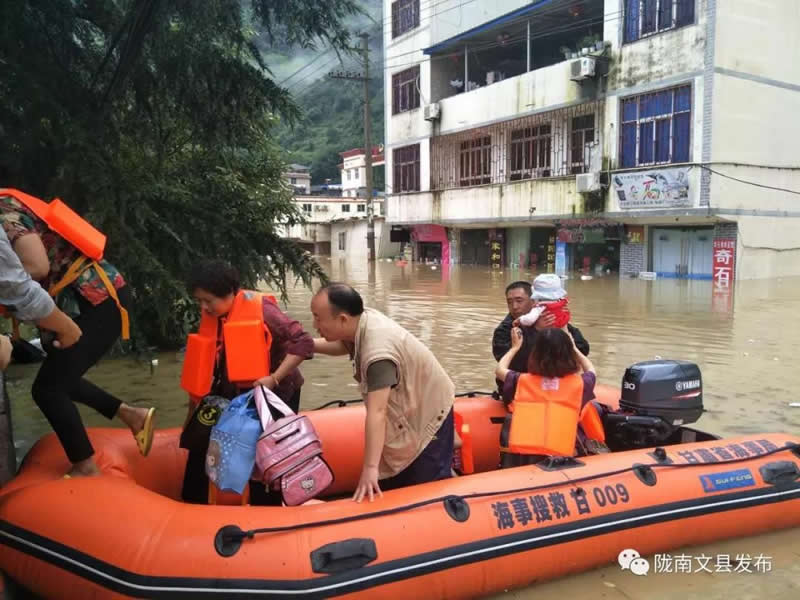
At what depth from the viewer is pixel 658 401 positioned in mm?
3932

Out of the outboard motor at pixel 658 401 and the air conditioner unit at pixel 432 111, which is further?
the air conditioner unit at pixel 432 111

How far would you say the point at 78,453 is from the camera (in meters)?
3.04

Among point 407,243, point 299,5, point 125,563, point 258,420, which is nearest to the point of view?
point 125,563

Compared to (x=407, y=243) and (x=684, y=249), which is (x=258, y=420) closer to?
(x=684, y=249)

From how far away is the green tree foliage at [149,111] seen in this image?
5.01 meters

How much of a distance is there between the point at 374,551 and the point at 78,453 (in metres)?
1.37

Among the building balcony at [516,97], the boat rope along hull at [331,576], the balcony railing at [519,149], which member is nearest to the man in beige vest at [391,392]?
the boat rope along hull at [331,576]

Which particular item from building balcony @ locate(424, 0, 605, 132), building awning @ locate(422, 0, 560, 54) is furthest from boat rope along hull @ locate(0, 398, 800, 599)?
building awning @ locate(422, 0, 560, 54)

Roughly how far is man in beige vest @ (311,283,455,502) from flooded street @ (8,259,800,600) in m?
0.77

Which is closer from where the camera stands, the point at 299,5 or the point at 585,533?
the point at 585,533

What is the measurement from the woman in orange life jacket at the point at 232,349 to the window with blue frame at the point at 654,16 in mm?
17111

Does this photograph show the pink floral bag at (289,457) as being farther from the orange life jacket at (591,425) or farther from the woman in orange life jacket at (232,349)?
the orange life jacket at (591,425)

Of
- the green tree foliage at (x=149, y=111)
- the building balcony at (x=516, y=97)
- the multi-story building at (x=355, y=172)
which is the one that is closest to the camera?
the green tree foliage at (x=149, y=111)

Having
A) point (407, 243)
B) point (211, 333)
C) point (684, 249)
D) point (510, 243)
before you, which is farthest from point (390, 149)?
point (211, 333)
